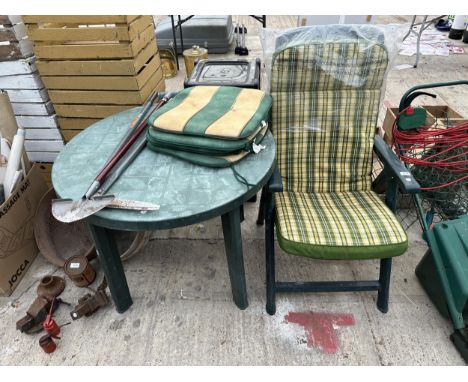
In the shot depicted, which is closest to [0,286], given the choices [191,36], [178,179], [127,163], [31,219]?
[31,219]

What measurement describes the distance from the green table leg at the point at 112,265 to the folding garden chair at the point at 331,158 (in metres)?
0.85

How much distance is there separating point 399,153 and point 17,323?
2581 millimetres

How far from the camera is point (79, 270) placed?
2.12m

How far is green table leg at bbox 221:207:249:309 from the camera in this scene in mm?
1593

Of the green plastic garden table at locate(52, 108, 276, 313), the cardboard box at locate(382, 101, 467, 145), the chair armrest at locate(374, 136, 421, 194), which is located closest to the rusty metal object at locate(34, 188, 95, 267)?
the green plastic garden table at locate(52, 108, 276, 313)

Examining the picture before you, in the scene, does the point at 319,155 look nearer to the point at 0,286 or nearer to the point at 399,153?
the point at 399,153

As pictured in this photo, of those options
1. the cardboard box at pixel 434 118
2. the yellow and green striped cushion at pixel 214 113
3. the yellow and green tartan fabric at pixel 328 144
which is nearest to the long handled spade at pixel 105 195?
the yellow and green striped cushion at pixel 214 113

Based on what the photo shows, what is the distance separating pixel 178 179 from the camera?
155cm

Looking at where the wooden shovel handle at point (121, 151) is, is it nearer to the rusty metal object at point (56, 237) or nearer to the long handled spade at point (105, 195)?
the long handled spade at point (105, 195)

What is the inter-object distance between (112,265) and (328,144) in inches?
59.6

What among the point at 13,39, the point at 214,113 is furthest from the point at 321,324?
the point at 13,39

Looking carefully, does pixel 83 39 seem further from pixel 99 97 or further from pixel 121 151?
pixel 121 151

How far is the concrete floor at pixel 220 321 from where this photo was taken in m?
1.81

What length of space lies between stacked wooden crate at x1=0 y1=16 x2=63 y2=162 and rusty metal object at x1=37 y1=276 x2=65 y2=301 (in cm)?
107
